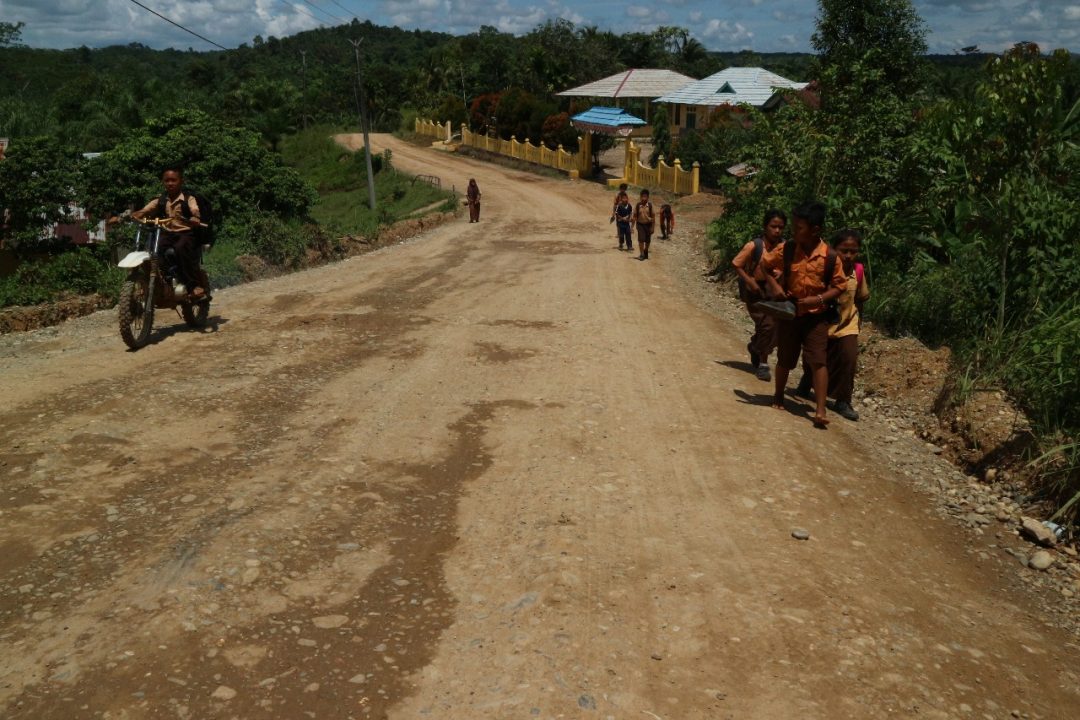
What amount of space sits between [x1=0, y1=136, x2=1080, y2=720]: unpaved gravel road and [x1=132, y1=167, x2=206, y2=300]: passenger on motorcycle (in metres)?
0.95

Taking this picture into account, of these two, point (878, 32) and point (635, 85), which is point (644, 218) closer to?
point (878, 32)

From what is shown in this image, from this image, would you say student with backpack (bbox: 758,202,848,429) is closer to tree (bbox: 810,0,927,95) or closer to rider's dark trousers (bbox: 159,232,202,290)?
rider's dark trousers (bbox: 159,232,202,290)

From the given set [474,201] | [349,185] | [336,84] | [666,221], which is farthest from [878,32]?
[336,84]

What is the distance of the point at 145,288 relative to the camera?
850cm

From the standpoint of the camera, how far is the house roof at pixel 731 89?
41.4 metres

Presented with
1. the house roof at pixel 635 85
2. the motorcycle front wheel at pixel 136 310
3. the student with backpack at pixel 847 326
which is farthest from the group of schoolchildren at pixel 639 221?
the house roof at pixel 635 85

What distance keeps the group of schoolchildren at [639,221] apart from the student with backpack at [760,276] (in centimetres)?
802

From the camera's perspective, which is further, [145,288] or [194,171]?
[194,171]

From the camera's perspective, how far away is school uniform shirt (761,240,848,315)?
6.72 meters

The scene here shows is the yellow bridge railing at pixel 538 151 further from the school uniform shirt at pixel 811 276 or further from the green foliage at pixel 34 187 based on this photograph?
the school uniform shirt at pixel 811 276

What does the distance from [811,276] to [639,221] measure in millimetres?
10515

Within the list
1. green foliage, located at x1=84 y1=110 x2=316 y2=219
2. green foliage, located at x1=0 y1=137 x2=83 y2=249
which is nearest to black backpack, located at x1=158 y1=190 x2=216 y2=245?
green foliage, located at x1=84 y1=110 x2=316 y2=219

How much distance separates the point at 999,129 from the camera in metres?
9.80

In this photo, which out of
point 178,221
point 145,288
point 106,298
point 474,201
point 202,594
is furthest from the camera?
point 474,201
